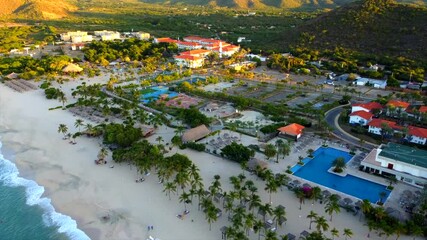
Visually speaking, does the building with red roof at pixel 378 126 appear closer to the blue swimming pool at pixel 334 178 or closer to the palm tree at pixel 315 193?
the blue swimming pool at pixel 334 178

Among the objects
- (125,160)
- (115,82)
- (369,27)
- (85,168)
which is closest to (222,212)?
(125,160)

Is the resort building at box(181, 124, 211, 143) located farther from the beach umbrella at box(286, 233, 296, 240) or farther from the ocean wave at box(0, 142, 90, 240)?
the beach umbrella at box(286, 233, 296, 240)

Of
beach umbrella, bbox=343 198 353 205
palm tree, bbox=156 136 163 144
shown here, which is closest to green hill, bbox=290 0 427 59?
beach umbrella, bbox=343 198 353 205

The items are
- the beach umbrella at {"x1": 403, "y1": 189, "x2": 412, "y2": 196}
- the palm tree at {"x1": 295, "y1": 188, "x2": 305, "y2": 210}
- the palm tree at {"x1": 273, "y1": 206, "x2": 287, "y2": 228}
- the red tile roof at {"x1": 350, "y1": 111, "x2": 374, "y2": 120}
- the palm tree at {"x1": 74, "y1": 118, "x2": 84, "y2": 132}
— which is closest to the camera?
the palm tree at {"x1": 273, "y1": 206, "x2": 287, "y2": 228}

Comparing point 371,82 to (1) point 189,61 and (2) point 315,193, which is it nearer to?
(1) point 189,61

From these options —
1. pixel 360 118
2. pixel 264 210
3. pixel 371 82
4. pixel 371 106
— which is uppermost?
pixel 264 210

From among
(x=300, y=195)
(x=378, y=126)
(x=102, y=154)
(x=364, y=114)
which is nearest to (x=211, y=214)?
(x=300, y=195)

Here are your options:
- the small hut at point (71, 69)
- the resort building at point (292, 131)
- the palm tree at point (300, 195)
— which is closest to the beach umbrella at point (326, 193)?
the palm tree at point (300, 195)
